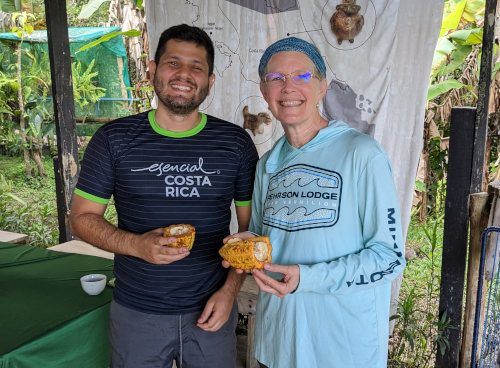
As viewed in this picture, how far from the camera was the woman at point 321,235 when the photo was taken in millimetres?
1305

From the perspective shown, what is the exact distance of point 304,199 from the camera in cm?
139

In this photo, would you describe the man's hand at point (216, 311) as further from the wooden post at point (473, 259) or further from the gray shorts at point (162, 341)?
the wooden post at point (473, 259)

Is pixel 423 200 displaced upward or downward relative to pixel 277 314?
downward

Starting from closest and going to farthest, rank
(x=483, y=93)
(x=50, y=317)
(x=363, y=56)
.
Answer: (x=50, y=317) → (x=483, y=93) → (x=363, y=56)

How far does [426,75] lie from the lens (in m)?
2.71

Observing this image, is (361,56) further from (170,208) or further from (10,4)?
(10,4)

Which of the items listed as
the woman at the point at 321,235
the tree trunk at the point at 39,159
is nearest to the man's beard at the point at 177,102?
the woman at the point at 321,235

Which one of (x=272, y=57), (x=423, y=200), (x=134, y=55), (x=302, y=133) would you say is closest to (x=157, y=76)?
(x=272, y=57)

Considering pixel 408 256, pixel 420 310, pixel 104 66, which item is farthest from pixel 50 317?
pixel 104 66

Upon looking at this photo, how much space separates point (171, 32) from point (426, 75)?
166cm

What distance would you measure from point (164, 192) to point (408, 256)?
348 centimetres

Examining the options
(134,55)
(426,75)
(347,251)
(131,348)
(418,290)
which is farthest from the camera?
(134,55)

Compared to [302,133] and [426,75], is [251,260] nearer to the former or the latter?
[302,133]

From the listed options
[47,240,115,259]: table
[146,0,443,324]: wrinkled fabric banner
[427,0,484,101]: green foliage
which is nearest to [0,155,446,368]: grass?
[146,0,443,324]: wrinkled fabric banner
